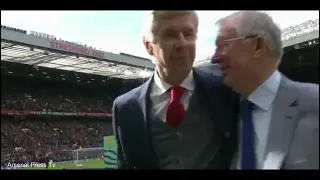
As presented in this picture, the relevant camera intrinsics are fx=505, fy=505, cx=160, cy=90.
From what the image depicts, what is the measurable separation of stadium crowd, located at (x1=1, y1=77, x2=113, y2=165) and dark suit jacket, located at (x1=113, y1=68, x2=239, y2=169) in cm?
13

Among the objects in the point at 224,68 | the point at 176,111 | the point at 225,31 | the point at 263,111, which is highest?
the point at 225,31

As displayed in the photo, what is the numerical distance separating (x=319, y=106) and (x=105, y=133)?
1570 mm

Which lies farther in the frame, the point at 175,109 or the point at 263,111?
the point at 175,109

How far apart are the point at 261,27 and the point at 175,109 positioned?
33.7 inches

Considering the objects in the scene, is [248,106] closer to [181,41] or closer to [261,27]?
[261,27]

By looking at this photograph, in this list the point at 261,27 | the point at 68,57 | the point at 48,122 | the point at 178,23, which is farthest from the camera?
the point at 68,57

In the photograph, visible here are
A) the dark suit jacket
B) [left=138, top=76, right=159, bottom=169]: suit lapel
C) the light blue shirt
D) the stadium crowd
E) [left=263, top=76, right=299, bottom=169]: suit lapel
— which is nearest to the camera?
[left=263, top=76, right=299, bottom=169]: suit lapel

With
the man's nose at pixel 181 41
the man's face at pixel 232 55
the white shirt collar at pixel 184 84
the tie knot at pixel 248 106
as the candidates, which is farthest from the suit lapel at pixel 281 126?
the man's nose at pixel 181 41

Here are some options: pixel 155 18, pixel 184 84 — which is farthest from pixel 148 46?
pixel 184 84

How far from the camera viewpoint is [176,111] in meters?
3.72

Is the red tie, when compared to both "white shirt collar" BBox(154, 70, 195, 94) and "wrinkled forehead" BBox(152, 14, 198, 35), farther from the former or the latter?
"wrinkled forehead" BBox(152, 14, 198, 35)

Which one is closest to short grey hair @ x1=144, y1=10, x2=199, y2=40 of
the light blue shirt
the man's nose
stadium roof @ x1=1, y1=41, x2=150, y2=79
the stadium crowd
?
the man's nose

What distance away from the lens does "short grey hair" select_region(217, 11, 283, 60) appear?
3.56 m
